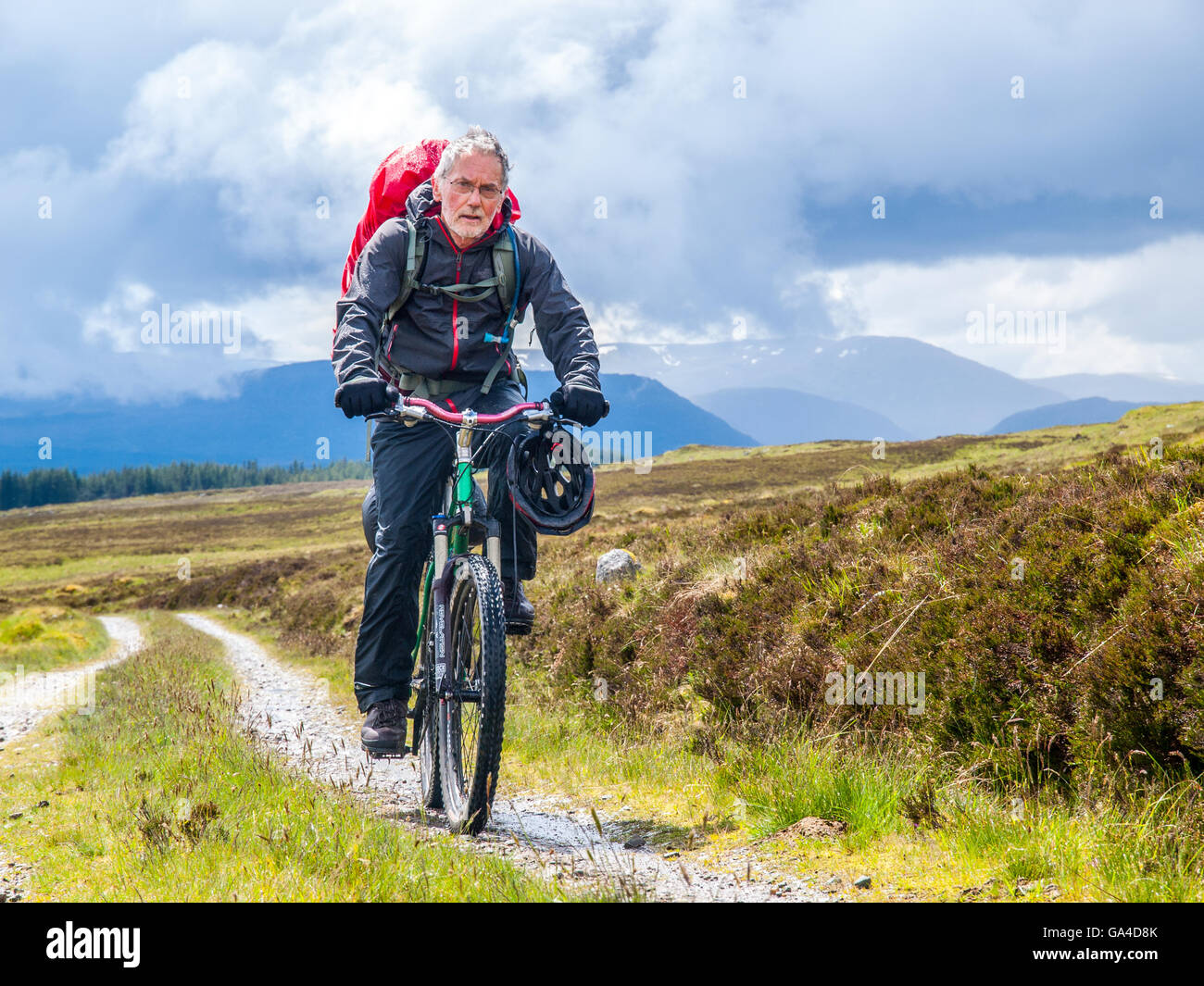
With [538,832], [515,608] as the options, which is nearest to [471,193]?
[515,608]

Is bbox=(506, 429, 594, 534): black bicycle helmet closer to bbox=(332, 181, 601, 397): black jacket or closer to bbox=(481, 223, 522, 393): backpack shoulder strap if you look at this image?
bbox=(332, 181, 601, 397): black jacket

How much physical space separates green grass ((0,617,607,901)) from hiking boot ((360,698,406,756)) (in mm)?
416

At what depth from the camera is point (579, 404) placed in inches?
181

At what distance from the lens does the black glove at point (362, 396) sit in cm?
425

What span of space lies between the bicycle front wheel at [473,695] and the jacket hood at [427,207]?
74.8 inches

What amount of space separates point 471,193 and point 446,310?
2.13 ft

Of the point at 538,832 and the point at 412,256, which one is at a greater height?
the point at 412,256

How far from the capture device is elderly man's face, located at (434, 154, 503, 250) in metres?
4.66
